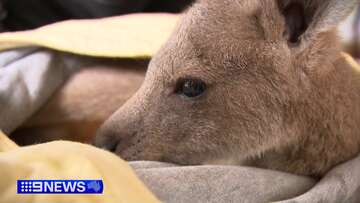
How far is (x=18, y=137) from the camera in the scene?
1.30 metres

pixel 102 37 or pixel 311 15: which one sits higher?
pixel 311 15

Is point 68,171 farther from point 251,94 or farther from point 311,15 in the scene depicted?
point 311,15

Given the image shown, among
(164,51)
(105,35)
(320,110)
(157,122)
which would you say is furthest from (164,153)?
(105,35)

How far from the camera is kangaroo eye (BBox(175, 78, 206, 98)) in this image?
1048 millimetres

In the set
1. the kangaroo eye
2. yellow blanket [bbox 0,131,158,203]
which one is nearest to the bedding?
yellow blanket [bbox 0,131,158,203]

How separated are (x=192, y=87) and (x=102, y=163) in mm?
302

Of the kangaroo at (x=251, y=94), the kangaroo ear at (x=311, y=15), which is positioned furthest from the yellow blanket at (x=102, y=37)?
the kangaroo ear at (x=311, y=15)

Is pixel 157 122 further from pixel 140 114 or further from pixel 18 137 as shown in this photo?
pixel 18 137

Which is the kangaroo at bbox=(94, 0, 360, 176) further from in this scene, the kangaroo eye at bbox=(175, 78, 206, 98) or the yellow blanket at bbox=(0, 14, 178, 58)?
the yellow blanket at bbox=(0, 14, 178, 58)

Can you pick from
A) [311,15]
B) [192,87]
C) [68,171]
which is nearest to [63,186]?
[68,171]

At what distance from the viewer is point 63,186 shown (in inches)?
29.5

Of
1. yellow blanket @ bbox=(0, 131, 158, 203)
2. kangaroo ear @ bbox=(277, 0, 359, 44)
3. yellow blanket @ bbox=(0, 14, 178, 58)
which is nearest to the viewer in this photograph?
yellow blanket @ bbox=(0, 131, 158, 203)

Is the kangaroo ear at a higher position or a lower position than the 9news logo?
higher

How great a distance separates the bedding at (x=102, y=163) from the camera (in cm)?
78
